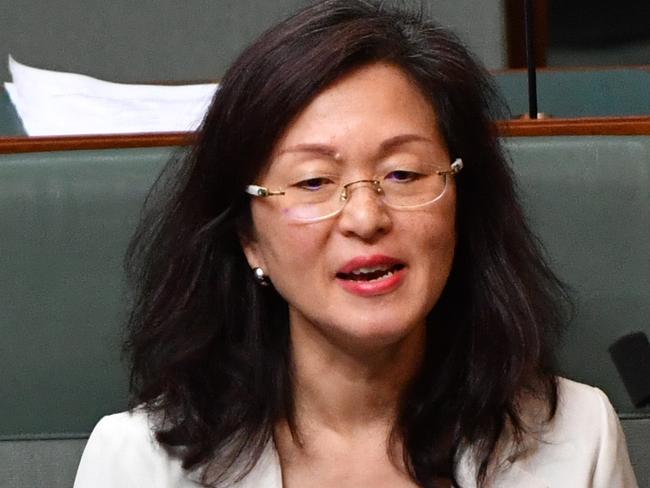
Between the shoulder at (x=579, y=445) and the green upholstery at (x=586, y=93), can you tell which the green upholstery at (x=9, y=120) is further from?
the shoulder at (x=579, y=445)

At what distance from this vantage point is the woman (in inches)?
51.4

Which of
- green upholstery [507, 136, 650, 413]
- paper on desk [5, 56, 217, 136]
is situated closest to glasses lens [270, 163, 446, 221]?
green upholstery [507, 136, 650, 413]

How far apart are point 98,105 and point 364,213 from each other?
107 centimetres

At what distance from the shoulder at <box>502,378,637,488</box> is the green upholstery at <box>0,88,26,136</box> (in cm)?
123

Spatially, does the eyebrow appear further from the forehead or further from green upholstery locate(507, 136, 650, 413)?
green upholstery locate(507, 136, 650, 413)

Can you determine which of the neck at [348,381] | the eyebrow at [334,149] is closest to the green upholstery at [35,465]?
the neck at [348,381]

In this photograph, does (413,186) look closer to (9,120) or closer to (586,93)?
(586,93)

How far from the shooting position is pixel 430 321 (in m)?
1.53

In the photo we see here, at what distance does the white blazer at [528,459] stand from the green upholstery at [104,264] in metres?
0.14

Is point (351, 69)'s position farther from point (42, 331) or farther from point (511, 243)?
point (42, 331)

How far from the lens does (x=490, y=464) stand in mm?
1439

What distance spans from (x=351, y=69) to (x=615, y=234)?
460 millimetres

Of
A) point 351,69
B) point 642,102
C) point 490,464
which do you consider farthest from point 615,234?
point 642,102

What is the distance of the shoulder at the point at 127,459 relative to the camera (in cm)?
145
